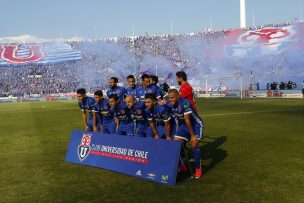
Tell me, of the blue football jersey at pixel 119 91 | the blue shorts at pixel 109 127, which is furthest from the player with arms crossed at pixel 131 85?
the blue shorts at pixel 109 127

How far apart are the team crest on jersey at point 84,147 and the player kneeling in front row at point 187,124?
2529 mm

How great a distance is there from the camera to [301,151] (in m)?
10.6

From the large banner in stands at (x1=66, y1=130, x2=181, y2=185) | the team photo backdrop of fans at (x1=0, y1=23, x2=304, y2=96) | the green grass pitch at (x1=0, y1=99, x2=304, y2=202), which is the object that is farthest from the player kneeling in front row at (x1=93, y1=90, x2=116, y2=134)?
the team photo backdrop of fans at (x1=0, y1=23, x2=304, y2=96)

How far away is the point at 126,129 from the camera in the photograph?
9.58m

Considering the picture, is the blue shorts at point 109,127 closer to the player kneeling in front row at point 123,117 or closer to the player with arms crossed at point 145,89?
the player kneeling in front row at point 123,117

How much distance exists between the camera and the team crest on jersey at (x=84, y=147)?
9680 millimetres

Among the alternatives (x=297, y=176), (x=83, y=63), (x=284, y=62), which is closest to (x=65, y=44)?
(x=83, y=63)

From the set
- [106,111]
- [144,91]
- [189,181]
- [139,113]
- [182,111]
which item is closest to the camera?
[189,181]

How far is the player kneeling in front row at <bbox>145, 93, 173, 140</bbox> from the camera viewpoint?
8570 millimetres

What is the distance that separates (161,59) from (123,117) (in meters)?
69.5

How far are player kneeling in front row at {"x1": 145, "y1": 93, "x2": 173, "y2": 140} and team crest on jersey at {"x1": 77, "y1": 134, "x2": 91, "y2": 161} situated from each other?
187cm

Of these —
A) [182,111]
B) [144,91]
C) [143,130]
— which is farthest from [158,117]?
[144,91]

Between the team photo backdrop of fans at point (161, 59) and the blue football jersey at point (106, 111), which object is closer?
the blue football jersey at point (106, 111)

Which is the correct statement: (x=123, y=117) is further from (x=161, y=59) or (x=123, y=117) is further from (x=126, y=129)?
(x=161, y=59)
